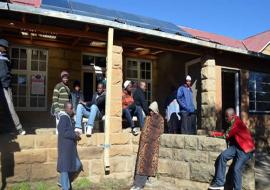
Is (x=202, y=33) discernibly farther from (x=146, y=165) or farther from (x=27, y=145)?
(x=27, y=145)

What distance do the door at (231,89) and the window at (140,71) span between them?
8.76 feet

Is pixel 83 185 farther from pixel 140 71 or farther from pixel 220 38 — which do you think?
pixel 220 38

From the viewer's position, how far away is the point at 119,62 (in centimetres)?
965

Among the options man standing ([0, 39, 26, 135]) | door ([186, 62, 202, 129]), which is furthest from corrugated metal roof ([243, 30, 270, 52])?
man standing ([0, 39, 26, 135])

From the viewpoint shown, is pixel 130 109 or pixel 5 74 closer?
pixel 5 74

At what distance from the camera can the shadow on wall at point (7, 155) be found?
793 centimetres

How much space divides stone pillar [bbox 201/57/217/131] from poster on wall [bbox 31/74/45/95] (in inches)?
195

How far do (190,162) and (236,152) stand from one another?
1.28 meters

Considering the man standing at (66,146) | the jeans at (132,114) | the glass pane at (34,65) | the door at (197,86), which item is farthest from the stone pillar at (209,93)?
the glass pane at (34,65)

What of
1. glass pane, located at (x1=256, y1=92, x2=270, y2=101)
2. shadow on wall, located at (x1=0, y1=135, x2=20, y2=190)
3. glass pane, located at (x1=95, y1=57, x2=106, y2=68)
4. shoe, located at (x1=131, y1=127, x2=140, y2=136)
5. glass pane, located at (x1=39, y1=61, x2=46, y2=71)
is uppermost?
glass pane, located at (x1=95, y1=57, x2=106, y2=68)

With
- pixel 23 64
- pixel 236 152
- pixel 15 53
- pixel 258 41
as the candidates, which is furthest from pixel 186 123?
pixel 258 41

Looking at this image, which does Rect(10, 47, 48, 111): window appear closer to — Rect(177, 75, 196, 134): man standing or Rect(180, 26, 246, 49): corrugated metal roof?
Rect(177, 75, 196, 134): man standing

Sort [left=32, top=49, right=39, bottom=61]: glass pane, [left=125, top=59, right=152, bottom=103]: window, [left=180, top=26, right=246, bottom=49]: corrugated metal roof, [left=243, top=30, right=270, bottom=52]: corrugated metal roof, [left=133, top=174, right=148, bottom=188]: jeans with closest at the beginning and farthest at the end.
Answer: [left=133, top=174, right=148, bottom=188]: jeans, [left=32, top=49, right=39, bottom=61]: glass pane, [left=125, top=59, right=152, bottom=103]: window, [left=180, top=26, right=246, bottom=49]: corrugated metal roof, [left=243, top=30, right=270, bottom=52]: corrugated metal roof

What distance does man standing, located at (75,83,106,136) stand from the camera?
29.5 ft
